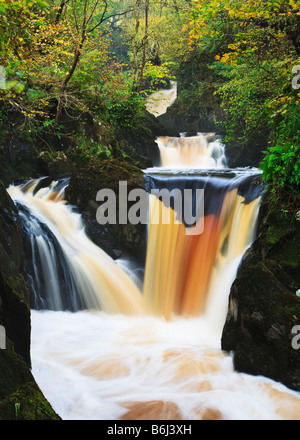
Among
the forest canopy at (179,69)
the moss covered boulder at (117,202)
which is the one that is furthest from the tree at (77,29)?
the moss covered boulder at (117,202)

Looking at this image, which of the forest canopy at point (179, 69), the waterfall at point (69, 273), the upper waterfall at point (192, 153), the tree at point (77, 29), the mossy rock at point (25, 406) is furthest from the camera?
the upper waterfall at point (192, 153)

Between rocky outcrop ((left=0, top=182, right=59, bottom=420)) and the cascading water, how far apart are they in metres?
0.80

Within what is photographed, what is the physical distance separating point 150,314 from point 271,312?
338 centimetres

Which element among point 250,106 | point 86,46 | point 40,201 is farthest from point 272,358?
point 86,46

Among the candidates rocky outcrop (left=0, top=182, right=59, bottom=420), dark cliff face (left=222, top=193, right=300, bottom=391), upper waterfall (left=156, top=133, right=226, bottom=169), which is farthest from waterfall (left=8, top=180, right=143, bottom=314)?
upper waterfall (left=156, top=133, right=226, bottom=169)

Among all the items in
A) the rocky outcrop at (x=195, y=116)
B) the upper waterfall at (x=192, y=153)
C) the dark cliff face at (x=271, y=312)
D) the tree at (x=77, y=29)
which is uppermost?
the tree at (x=77, y=29)

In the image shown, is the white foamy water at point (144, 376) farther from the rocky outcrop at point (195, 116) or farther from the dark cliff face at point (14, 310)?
the rocky outcrop at point (195, 116)

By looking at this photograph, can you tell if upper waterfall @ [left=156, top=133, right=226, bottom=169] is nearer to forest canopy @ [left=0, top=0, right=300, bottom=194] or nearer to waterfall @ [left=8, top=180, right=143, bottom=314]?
forest canopy @ [left=0, top=0, right=300, bottom=194]

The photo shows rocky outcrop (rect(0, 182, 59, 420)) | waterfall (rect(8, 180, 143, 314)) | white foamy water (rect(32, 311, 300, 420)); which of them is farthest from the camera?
waterfall (rect(8, 180, 143, 314))

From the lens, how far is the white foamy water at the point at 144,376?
4285 mm

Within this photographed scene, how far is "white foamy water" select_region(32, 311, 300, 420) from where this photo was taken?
14.1 ft

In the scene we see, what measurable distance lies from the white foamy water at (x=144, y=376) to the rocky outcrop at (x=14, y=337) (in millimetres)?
731

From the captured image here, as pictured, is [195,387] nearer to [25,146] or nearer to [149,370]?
[149,370]

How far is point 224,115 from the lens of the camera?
2016cm
